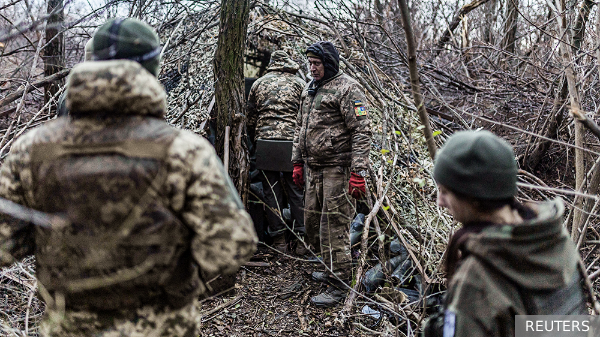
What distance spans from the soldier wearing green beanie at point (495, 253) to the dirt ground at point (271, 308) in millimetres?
2146

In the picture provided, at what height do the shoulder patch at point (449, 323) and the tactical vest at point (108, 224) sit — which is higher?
the tactical vest at point (108, 224)

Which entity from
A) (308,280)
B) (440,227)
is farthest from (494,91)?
(308,280)

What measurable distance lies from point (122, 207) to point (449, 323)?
1.15 metres

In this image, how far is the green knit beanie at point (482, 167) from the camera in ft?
4.83

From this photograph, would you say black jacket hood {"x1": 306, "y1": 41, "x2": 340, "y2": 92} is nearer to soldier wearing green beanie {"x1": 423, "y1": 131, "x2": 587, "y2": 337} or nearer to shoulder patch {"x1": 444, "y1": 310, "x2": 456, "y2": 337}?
soldier wearing green beanie {"x1": 423, "y1": 131, "x2": 587, "y2": 337}

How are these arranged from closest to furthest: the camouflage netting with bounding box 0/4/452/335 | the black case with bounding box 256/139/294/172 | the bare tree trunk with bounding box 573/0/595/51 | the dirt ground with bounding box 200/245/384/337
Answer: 1. the dirt ground with bounding box 200/245/384/337
2. the bare tree trunk with bounding box 573/0/595/51
3. the camouflage netting with bounding box 0/4/452/335
4. the black case with bounding box 256/139/294/172

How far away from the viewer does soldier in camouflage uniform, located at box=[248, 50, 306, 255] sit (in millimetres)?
5453

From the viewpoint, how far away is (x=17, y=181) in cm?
169

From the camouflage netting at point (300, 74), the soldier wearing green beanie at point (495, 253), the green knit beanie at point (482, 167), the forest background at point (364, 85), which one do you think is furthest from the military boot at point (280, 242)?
the green knit beanie at point (482, 167)

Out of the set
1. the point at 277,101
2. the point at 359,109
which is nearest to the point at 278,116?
the point at 277,101

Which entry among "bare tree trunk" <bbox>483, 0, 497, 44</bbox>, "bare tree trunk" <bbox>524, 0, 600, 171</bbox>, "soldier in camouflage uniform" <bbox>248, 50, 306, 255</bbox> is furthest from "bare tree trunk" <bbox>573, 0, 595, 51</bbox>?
"bare tree trunk" <bbox>483, 0, 497, 44</bbox>

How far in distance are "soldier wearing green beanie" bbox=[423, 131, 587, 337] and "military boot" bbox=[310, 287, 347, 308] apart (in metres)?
2.76

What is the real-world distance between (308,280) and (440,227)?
4.94ft

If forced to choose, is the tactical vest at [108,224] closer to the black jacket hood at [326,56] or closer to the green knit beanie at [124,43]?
the green knit beanie at [124,43]
